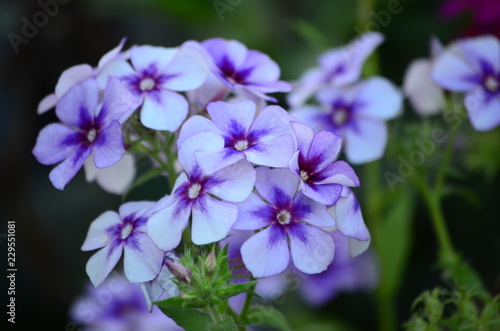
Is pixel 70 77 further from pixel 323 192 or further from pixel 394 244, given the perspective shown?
pixel 394 244

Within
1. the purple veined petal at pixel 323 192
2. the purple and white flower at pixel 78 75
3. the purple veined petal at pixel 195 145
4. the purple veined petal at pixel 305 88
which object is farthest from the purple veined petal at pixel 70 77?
the purple veined petal at pixel 305 88

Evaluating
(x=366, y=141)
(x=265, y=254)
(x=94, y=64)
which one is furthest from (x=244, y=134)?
(x=94, y=64)

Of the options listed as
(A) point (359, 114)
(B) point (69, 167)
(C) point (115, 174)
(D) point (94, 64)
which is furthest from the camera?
(D) point (94, 64)

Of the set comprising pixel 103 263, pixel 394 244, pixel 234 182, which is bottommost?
pixel 394 244

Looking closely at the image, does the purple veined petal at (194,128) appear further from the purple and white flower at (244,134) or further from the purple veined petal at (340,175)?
the purple veined petal at (340,175)

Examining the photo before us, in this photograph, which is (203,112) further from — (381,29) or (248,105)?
(381,29)

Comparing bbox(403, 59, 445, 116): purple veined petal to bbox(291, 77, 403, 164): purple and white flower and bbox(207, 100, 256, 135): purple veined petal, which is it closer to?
bbox(291, 77, 403, 164): purple and white flower
